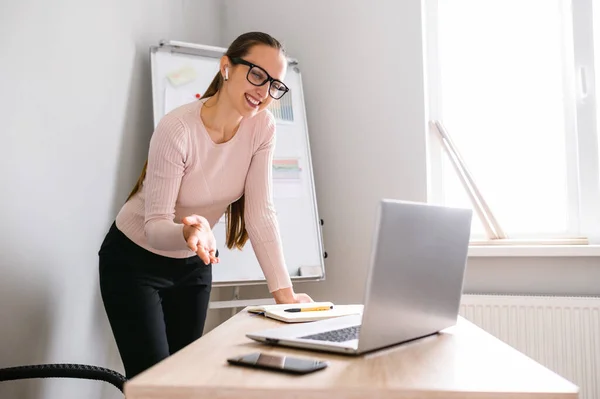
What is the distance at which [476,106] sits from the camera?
2756 mm

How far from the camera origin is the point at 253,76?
1417 mm

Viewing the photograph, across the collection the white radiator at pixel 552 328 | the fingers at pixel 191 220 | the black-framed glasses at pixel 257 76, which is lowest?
the white radiator at pixel 552 328

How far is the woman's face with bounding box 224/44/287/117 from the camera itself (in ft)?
4.64

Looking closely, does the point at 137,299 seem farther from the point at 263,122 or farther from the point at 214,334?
the point at 263,122

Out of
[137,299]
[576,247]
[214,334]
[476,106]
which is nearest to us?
[214,334]

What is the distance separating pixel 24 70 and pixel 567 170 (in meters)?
2.23

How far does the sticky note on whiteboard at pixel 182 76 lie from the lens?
2268 mm

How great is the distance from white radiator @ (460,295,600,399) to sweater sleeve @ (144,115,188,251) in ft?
4.96

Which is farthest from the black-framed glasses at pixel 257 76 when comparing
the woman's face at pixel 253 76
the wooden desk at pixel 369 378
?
the wooden desk at pixel 369 378

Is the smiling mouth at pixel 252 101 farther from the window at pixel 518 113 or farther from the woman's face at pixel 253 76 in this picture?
the window at pixel 518 113

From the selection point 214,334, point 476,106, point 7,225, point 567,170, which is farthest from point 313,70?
point 214,334

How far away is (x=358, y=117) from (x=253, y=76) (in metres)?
1.30

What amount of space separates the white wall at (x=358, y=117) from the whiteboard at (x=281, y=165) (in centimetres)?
16

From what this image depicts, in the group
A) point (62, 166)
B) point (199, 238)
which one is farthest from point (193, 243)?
point (62, 166)
